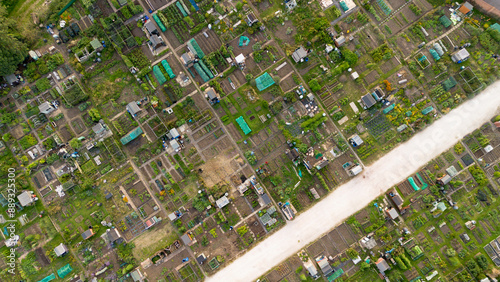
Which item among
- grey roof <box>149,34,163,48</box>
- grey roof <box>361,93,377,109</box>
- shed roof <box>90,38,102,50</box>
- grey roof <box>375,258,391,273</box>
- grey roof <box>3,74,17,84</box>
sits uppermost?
grey roof <box>3,74,17,84</box>

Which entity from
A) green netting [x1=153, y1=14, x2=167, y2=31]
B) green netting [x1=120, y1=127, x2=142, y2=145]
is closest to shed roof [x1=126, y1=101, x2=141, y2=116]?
green netting [x1=120, y1=127, x2=142, y2=145]

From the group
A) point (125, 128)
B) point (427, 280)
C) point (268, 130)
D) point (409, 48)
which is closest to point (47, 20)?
point (125, 128)

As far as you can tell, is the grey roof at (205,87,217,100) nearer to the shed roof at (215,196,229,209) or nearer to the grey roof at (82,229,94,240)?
the shed roof at (215,196,229,209)

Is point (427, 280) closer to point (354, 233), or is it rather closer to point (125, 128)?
point (354, 233)

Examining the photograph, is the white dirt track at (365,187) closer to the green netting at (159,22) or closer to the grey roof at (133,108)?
the grey roof at (133,108)

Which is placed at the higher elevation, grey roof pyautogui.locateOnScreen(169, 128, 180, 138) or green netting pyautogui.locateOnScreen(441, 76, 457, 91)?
grey roof pyautogui.locateOnScreen(169, 128, 180, 138)

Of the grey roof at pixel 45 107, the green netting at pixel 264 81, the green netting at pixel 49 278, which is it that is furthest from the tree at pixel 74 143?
the green netting at pixel 264 81
